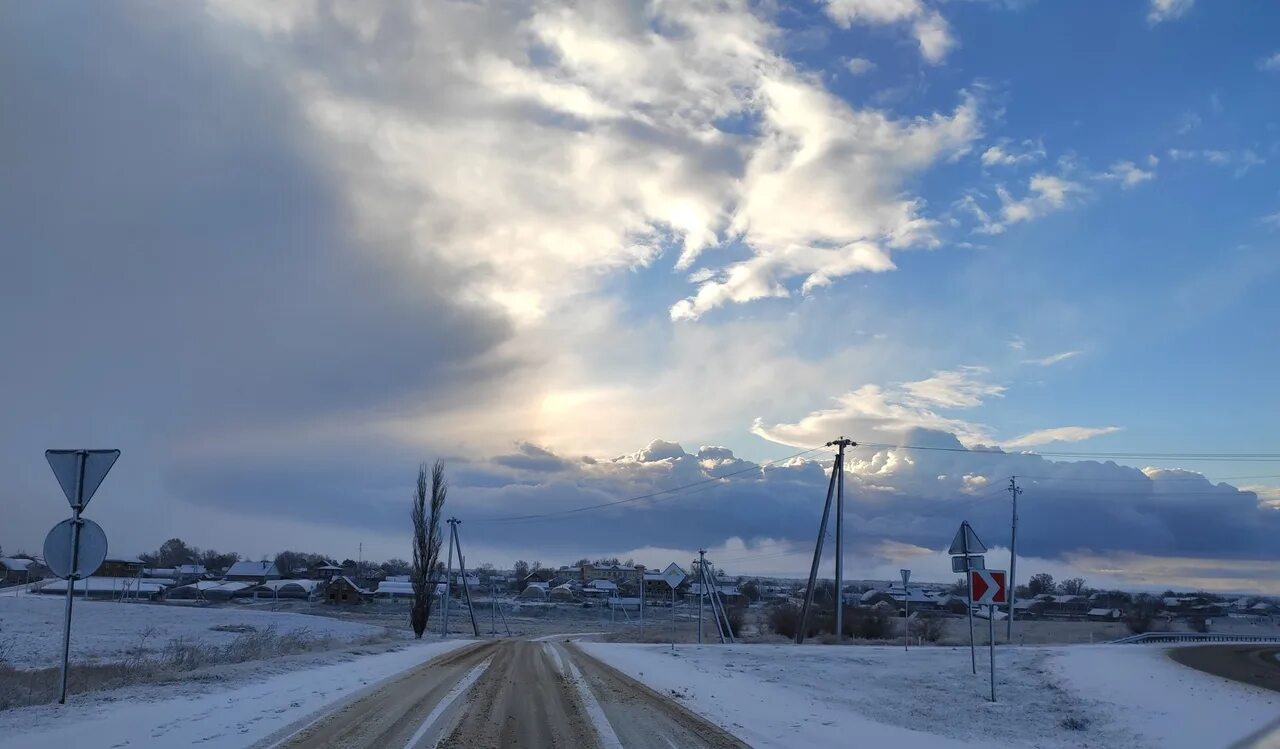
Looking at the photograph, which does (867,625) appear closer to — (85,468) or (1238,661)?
(1238,661)

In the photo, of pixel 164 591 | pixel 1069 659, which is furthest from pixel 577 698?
pixel 164 591

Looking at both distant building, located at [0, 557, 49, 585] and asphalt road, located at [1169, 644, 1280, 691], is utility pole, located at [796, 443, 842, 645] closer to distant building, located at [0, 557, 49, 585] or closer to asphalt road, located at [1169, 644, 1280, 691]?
asphalt road, located at [1169, 644, 1280, 691]

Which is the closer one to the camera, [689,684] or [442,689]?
[442,689]

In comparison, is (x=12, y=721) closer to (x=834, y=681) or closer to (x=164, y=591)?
(x=834, y=681)

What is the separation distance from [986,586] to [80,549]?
17.8 meters

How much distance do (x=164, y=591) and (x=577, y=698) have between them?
145863 millimetres

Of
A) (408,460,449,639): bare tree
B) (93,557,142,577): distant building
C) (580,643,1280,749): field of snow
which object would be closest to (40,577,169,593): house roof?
(93,557,142,577): distant building

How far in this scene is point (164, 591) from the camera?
5591 inches

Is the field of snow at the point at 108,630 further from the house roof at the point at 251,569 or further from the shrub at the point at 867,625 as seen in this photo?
the house roof at the point at 251,569

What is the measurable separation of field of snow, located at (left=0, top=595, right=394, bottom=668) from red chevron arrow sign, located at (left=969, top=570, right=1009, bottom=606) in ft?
68.2

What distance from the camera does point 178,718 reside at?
13.3m

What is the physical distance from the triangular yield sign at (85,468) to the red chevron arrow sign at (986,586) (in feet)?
57.0

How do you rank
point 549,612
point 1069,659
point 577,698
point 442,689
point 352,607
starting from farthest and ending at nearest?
point 549,612, point 352,607, point 1069,659, point 442,689, point 577,698

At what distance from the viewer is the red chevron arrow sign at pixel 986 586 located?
20.8 metres
